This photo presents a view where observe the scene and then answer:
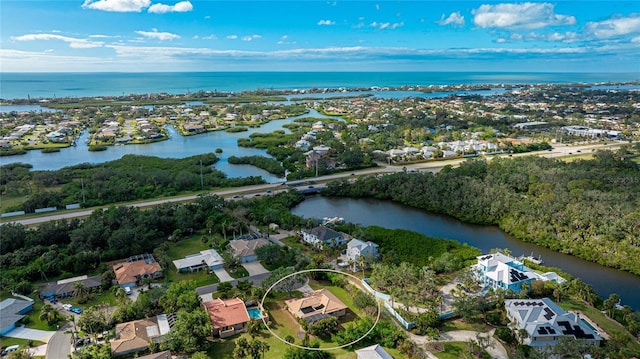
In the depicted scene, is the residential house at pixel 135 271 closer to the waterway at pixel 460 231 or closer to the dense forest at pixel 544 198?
the waterway at pixel 460 231

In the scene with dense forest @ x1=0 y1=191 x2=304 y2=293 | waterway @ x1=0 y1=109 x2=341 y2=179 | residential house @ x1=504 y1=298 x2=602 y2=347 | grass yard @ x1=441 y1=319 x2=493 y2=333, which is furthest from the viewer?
waterway @ x1=0 y1=109 x2=341 y2=179

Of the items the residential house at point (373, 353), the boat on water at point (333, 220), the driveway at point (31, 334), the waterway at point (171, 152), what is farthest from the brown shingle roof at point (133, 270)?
the waterway at point (171, 152)

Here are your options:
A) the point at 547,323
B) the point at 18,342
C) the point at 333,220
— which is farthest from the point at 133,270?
the point at 547,323

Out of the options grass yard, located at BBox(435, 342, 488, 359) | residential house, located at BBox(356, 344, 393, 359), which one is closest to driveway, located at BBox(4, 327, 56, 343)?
residential house, located at BBox(356, 344, 393, 359)

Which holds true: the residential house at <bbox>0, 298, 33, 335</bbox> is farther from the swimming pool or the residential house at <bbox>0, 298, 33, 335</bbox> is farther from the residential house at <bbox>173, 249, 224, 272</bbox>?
the swimming pool

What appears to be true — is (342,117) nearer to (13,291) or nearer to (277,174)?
(277,174)

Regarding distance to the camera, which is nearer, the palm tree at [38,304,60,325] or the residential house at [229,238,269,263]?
the palm tree at [38,304,60,325]
